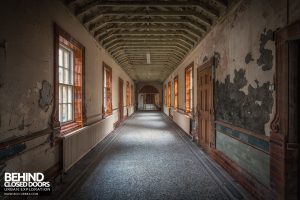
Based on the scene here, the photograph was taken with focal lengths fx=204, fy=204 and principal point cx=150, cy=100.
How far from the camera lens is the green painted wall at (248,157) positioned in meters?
2.77

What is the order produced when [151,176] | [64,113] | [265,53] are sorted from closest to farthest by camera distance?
[265,53], [151,176], [64,113]

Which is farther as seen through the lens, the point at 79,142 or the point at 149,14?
the point at 149,14

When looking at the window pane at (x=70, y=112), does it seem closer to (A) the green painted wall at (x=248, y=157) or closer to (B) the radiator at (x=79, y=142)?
(B) the radiator at (x=79, y=142)

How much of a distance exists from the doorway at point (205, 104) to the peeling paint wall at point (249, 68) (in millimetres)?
454

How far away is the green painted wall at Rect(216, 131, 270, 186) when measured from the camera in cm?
277

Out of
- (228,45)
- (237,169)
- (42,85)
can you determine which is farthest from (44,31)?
(237,169)

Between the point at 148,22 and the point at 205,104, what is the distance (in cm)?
264

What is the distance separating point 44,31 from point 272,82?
3386mm

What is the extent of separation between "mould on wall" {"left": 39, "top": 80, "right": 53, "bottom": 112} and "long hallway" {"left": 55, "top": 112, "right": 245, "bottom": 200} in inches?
52.7

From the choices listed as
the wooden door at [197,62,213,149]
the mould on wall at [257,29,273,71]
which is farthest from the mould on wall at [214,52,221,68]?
the mould on wall at [257,29,273,71]

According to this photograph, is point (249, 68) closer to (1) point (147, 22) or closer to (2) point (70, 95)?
(1) point (147, 22)

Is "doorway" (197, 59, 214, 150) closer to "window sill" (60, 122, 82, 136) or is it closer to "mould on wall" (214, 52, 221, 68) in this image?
"mould on wall" (214, 52, 221, 68)

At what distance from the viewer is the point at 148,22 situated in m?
5.15

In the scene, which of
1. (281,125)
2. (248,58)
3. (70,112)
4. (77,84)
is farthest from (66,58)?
(281,125)
